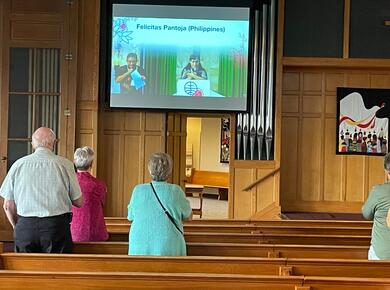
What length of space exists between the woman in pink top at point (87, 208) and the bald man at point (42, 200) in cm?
39

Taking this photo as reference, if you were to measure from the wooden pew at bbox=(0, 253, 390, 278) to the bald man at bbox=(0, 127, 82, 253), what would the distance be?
1.65 ft

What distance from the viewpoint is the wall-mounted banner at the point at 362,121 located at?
8.21 meters

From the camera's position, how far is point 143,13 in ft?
25.9

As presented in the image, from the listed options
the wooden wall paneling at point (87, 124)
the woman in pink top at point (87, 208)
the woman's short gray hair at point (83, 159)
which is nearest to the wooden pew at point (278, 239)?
the woman in pink top at point (87, 208)

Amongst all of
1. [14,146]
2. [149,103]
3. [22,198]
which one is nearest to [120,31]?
[149,103]

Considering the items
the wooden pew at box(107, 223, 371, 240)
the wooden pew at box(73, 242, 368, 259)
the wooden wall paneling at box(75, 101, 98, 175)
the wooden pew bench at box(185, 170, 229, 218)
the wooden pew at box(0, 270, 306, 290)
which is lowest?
the wooden pew bench at box(185, 170, 229, 218)

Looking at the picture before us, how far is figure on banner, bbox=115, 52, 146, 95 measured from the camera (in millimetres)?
7895

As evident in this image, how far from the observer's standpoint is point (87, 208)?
13.2ft

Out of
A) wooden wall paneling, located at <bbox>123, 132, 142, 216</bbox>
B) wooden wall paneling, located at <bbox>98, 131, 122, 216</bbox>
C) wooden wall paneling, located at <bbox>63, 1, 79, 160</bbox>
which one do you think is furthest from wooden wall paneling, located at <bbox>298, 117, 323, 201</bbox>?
wooden wall paneling, located at <bbox>63, 1, 79, 160</bbox>

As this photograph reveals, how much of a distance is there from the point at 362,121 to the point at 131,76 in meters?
3.28

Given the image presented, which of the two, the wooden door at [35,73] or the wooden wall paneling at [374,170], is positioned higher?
the wooden door at [35,73]

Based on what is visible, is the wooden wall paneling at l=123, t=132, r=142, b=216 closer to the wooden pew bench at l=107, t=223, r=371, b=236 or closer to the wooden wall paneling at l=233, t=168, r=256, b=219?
the wooden wall paneling at l=233, t=168, r=256, b=219

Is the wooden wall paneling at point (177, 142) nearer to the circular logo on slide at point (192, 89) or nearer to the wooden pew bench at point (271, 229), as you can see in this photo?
the circular logo on slide at point (192, 89)

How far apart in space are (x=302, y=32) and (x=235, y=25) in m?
0.96
